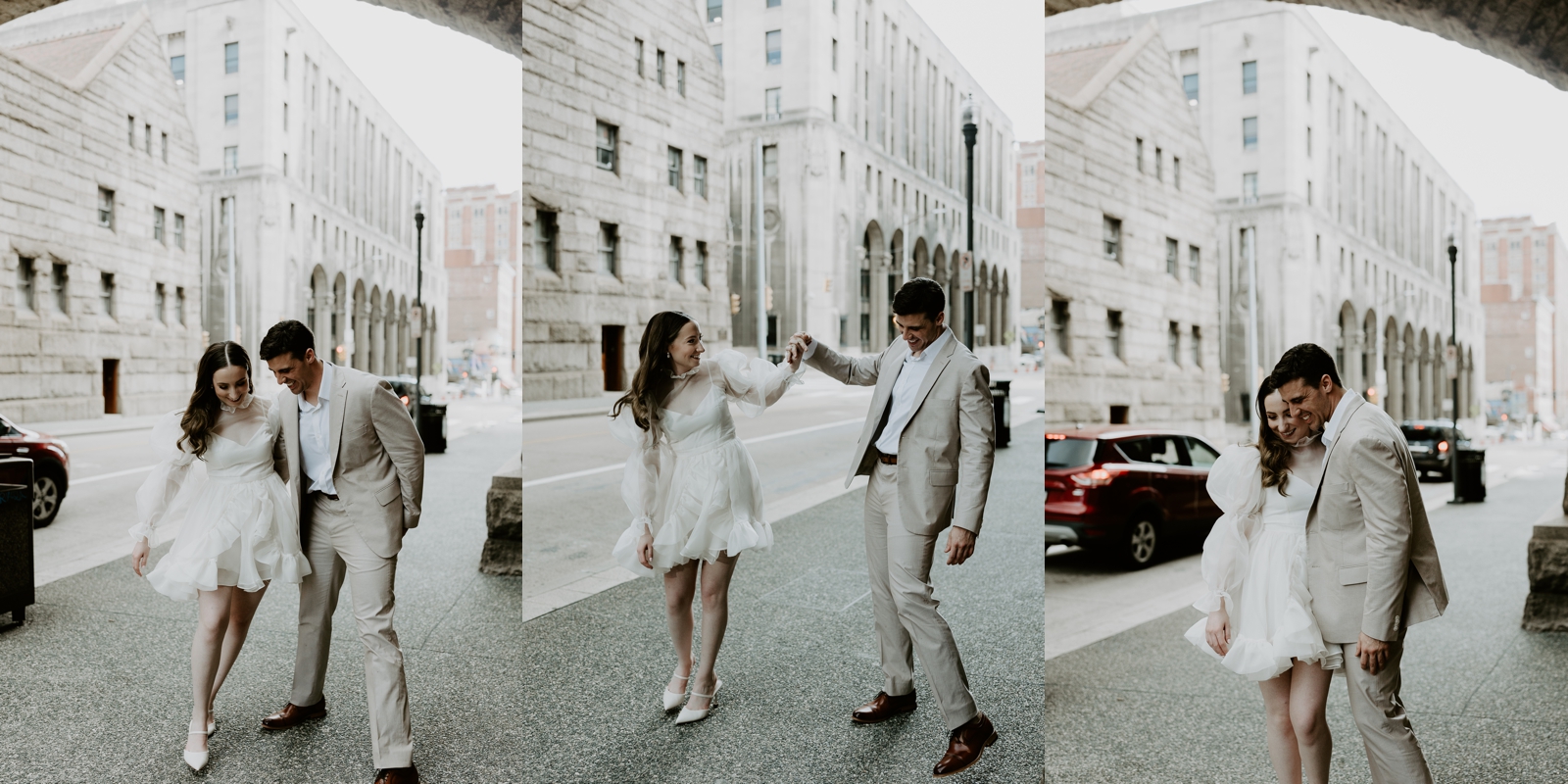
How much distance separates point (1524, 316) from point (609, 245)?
5.15 meters

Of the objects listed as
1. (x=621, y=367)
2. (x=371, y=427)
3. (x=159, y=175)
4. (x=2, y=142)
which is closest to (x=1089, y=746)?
(x=621, y=367)

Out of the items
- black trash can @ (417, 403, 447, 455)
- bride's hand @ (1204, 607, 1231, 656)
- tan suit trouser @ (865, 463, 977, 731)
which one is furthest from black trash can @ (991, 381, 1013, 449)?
black trash can @ (417, 403, 447, 455)

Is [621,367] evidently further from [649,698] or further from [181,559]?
[181,559]

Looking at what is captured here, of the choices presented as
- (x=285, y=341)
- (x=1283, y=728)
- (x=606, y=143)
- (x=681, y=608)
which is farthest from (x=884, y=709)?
(x=606, y=143)

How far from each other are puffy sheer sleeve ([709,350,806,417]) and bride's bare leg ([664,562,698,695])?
0.65 m

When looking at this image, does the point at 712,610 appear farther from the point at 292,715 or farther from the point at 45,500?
the point at 45,500

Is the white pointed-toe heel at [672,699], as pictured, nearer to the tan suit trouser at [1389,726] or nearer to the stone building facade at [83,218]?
the tan suit trouser at [1389,726]

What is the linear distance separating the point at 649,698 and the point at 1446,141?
501cm

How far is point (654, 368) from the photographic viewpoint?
3.55m

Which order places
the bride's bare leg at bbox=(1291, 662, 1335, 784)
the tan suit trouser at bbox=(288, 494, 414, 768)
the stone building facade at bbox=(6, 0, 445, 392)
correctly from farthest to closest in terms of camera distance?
the stone building facade at bbox=(6, 0, 445, 392)
the tan suit trouser at bbox=(288, 494, 414, 768)
the bride's bare leg at bbox=(1291, 662, 1335, 784)

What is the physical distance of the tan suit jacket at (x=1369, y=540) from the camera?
251 centimetres

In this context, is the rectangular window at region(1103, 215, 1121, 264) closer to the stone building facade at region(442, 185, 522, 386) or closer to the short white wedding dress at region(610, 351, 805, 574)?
the short white wedding dress at region(610, 351, 805, 574)

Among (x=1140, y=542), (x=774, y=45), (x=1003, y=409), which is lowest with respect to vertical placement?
(x=1140, y=542)

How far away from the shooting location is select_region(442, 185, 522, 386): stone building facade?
638 centimetres
